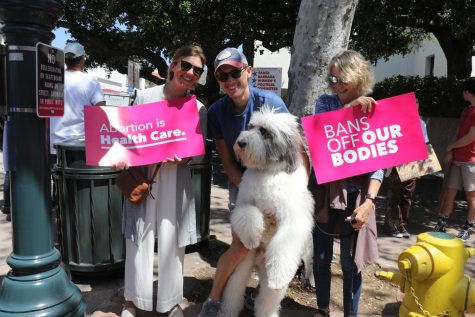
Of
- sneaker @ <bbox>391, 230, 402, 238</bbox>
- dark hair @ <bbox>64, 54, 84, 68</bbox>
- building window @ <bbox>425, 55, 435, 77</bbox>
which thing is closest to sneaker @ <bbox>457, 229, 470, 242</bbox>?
sneaker @ <bbox>391, 230, 402, 238</bbox>

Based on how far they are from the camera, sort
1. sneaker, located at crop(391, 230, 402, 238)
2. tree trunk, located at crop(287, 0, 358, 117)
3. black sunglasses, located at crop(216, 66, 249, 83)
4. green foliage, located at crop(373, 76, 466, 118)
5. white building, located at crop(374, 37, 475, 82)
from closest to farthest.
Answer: black sunglasses, located at crop(216, 66, 249, 83), tree trunk, located at crop(287, 0, 358, 117), sneaker, located at crop(391, 230, 402, 238), green foliage, located at crop(373, 76, 466, 118), white building, located at crop(374, 37, 475, 82)

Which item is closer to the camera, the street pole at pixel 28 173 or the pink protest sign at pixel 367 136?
the street pole at pixel 28 173

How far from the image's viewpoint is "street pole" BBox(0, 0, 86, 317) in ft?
6.88

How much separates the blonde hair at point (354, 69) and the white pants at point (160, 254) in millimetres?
1326

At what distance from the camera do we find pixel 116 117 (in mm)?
2834

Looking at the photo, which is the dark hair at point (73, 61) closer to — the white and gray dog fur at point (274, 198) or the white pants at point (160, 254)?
the white pants at point (160, 254)

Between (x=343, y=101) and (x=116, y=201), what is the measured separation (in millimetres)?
2136

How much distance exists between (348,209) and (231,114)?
1.05 m

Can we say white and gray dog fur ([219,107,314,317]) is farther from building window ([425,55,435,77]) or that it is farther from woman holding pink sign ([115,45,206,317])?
building window ([425,55,435,77])

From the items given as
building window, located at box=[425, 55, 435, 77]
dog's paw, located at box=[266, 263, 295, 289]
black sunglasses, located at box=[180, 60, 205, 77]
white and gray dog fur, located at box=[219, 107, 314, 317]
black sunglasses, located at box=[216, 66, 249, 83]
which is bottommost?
A: dog's paw, located at box=[266, 263, 295, 289]

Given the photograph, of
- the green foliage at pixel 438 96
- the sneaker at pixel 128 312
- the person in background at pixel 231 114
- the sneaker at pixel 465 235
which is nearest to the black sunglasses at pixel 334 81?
the person in background at pixel 231 114

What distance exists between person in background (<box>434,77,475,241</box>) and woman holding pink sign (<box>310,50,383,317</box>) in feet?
11.0

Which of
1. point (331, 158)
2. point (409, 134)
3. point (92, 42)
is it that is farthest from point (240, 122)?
point (92, 42)

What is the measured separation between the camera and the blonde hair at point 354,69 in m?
2.55
